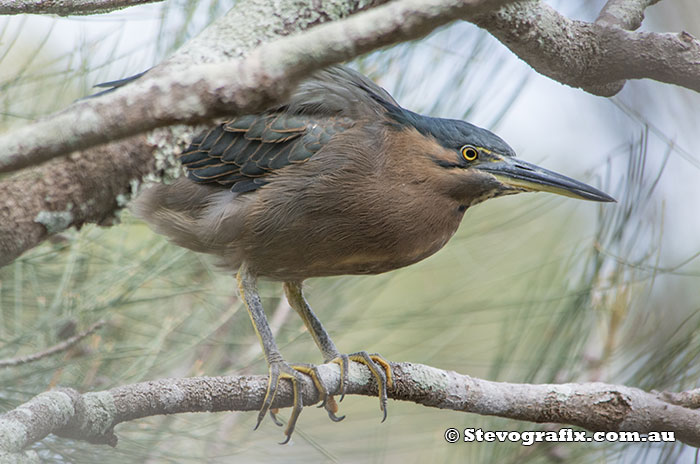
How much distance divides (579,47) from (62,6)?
55.2 inches

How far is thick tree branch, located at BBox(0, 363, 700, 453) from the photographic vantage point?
1.34m

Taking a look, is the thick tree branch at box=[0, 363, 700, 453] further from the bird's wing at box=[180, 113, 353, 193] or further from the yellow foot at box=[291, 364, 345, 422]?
the bird's wing at box=[180, 113, 353, 193]

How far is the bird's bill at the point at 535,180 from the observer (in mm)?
1836

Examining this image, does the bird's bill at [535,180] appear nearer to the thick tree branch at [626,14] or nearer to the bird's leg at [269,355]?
the thick tree branch at [626,14]

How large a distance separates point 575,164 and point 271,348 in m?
1.17

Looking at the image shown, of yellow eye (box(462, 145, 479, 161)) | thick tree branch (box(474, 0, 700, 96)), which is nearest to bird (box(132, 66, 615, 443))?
yellow eye (box(462, 145, 479, 161))

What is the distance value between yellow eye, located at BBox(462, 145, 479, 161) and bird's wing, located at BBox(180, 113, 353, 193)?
0.33 meters

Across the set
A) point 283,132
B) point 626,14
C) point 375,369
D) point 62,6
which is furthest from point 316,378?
point 626,14

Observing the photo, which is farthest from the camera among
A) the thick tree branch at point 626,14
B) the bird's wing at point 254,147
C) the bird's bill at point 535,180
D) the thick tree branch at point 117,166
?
the thick tree branch at point 626,14

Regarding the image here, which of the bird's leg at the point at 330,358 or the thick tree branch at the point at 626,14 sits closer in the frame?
the bird's leg at the point at 330,358

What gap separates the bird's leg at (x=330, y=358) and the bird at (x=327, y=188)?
0.03 feet

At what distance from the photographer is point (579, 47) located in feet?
6.77

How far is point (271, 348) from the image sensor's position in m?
1.94

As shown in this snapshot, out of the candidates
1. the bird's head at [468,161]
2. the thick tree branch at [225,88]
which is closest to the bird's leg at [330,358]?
the bird's head at [468,161]
